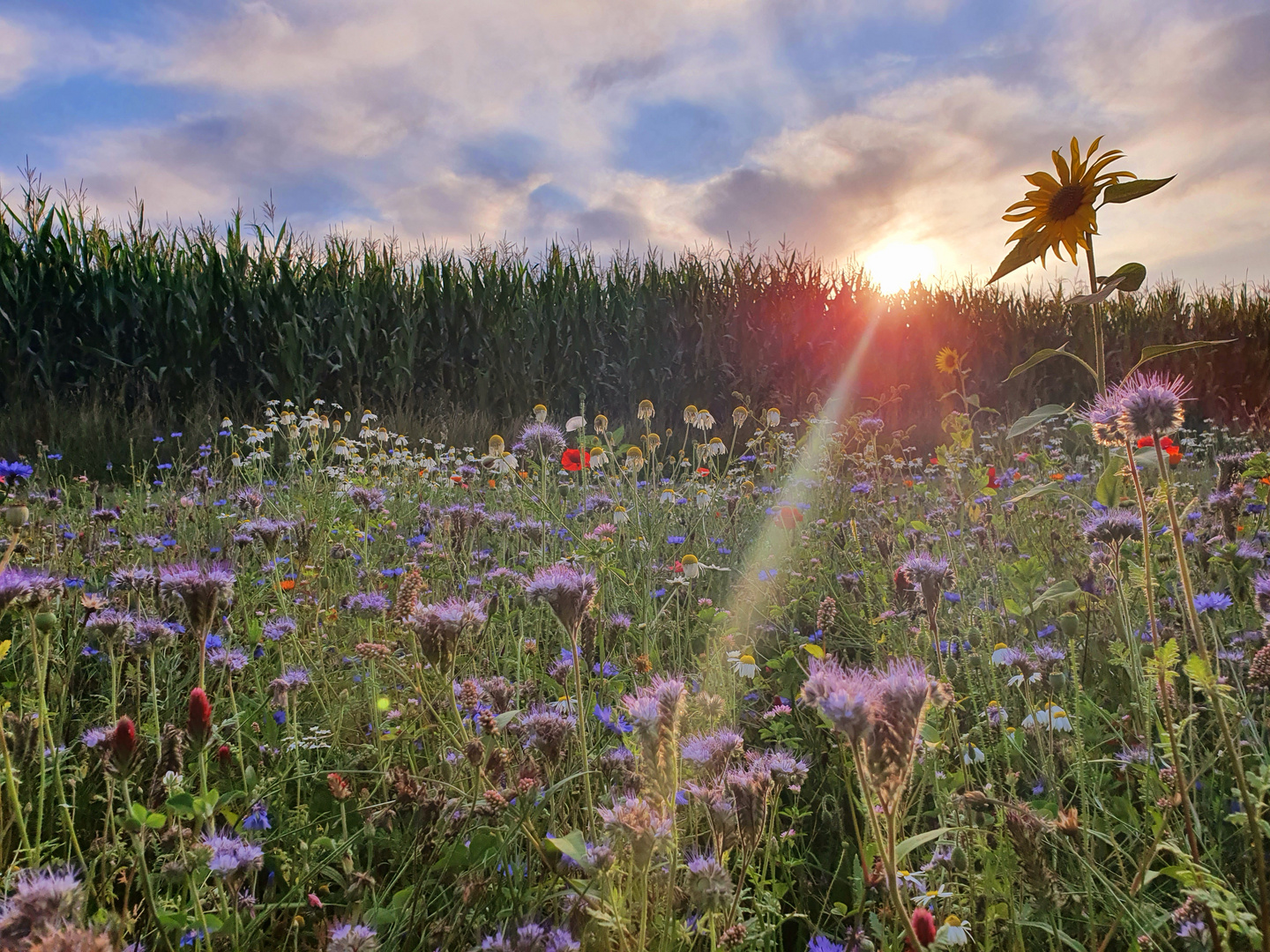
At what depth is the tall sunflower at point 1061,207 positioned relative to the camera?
1.97 meters

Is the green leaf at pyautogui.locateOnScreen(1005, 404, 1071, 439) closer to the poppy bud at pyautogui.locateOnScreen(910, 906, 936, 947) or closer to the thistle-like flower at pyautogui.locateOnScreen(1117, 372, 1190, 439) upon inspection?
the thistle-like flower at pyautogui.locateOnScreen(1117, 372, 1190, 439)

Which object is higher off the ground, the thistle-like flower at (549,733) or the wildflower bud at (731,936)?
the thistle-like flower at (549,733)

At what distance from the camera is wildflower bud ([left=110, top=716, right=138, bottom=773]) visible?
1.27 m

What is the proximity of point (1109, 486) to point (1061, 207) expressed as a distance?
856mm

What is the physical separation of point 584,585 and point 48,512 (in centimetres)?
381

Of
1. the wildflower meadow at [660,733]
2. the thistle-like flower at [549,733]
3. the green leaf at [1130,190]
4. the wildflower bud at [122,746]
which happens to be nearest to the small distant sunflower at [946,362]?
the wildflower meadow at [660,733]

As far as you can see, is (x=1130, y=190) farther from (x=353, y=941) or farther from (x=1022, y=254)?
(x=353, y=941)

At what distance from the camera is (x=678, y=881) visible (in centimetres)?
140

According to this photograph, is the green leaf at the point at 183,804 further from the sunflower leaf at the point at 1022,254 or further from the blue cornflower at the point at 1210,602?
the blue cornflower at the point at 1210,602

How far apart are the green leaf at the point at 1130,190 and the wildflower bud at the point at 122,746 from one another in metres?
2.27

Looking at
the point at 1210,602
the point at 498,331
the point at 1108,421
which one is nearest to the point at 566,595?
the point at 1108,421

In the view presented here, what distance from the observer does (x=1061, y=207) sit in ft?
6.72

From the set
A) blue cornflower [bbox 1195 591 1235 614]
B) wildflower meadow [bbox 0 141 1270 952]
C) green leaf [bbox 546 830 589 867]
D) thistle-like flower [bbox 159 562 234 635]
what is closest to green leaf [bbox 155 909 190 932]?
wildflower meadow [bbox 0 141 1270 952]

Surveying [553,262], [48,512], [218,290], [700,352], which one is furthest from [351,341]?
[48,512]
